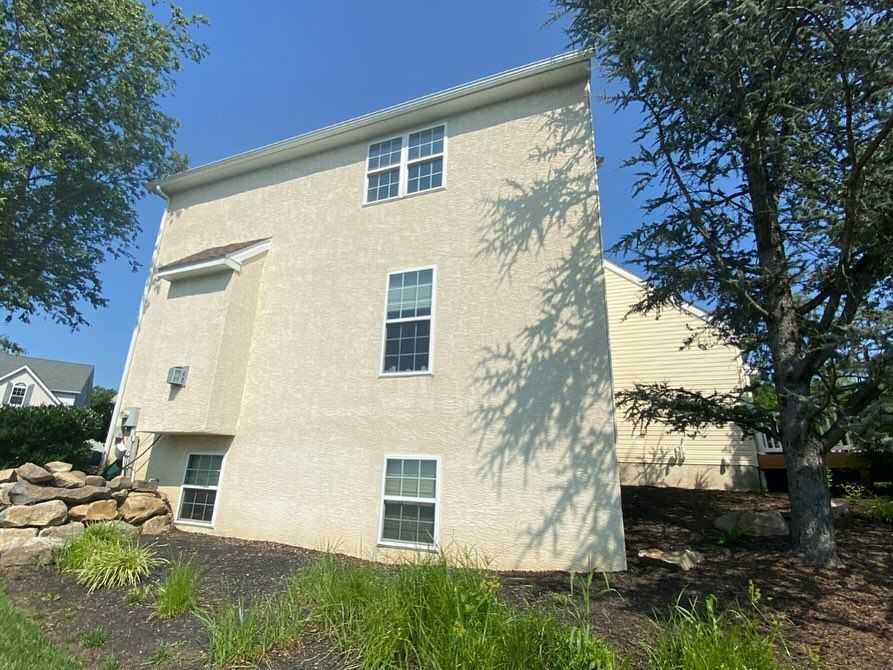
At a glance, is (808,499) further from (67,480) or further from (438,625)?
(67,480)

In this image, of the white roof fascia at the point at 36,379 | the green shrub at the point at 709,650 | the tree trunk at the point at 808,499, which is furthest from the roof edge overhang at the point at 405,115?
the white roof fascia at the point at 36,379

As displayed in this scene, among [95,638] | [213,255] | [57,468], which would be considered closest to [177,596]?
[95,638]

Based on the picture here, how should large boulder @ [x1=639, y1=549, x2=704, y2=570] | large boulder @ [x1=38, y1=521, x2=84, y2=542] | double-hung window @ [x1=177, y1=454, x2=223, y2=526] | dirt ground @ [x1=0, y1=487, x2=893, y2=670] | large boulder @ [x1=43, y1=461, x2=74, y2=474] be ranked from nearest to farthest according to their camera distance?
dirt ground @ [x1=0, y1=487, x2=893, y2=670] < large boulder @ [x1=639, y1=549, x2=704, y2=570] < large boulder @ [x1=38, y1=521, x2=84, y2=542] < large boulder @ [x1=43, y1=461, x2=74, y2=474] < double-hung window @ [x1=177, y1=454, x2=223, y2=526]

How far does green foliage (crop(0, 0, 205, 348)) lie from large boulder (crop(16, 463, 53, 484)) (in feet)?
32.3

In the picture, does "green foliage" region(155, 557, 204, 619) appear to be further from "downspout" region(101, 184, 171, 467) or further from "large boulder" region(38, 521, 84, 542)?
"downspout" region(101, 184, 171, 467)

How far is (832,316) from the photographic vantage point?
20.1ft

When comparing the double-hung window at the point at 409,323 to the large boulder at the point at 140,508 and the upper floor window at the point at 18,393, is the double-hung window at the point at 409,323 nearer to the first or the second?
the large boulder at the point at 140,508

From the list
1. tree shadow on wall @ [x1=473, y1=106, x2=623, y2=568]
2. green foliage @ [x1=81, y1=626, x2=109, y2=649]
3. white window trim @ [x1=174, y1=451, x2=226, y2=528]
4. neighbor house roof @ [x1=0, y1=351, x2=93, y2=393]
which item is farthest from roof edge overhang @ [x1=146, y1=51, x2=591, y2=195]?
neighbor house roof @ [x1=0, y1=351, x2=93, y2=393]

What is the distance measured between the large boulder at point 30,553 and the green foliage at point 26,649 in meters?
2.05

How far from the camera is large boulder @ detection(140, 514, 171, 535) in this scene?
27.9 feet

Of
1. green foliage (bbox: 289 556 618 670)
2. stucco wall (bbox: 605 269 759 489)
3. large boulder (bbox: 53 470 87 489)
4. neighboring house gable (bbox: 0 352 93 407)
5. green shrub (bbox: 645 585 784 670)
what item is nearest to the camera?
green shrub (bbox: 645 585 784 670)

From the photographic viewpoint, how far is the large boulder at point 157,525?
334 inches

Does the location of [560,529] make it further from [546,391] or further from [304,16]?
[304,16]

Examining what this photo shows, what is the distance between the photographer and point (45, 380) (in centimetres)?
3347
